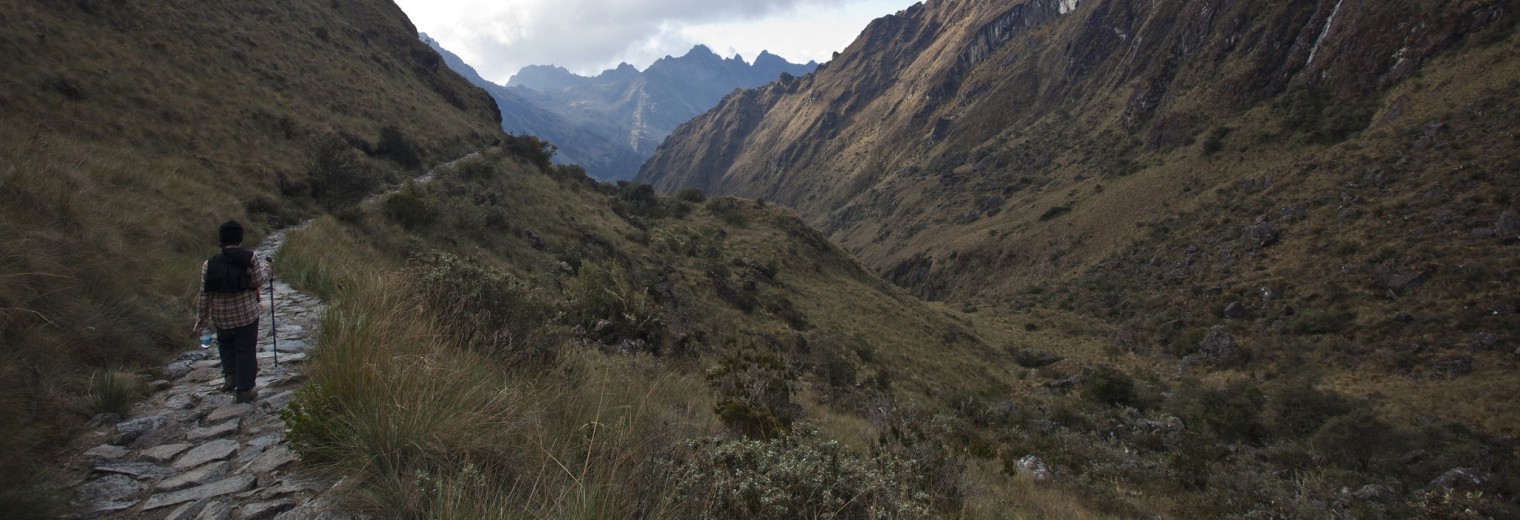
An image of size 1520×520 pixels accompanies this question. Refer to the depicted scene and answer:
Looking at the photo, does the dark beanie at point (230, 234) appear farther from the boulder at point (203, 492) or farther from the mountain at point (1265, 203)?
the mountain at point (1265, 203)

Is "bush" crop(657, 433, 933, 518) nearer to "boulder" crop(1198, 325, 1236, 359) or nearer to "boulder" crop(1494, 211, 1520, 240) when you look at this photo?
"boulder" crop(1198, 325, 1236, 359)

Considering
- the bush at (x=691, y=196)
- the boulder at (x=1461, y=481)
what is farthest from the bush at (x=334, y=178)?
the bush at (x=691, y=196)

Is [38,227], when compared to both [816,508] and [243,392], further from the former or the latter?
[816,508]

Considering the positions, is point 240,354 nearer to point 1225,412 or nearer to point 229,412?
point 229,412

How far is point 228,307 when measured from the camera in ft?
16.0

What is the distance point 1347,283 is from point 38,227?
43708 mm

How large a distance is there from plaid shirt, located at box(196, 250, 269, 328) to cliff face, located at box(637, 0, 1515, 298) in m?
53.4

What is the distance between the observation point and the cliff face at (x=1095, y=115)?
141 ft

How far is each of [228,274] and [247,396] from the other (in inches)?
46.3

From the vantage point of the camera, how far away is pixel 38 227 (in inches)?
235

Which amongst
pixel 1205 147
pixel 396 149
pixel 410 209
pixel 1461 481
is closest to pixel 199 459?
pixel 410 209

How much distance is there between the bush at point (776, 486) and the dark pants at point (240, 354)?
3.51 meters

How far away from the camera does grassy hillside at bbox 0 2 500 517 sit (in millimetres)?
4234

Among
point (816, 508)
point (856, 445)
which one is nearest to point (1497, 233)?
point (856, 445)
